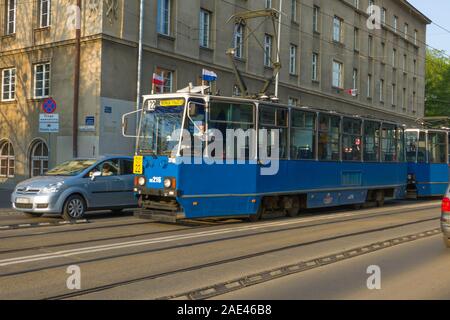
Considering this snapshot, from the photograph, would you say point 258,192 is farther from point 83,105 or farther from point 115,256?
point 83,105

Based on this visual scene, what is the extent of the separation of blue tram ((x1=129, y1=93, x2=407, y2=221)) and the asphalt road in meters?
0.61

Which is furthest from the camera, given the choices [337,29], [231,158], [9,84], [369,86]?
[369,86]

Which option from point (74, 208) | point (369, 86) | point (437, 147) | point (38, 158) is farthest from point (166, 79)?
point (369, 86)

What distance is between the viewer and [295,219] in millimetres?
14547

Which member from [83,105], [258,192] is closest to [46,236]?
[258,192]

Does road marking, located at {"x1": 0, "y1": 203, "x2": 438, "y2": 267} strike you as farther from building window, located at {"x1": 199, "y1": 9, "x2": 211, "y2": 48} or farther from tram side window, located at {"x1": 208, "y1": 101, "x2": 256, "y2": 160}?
building window, located at {"x1": 199, "y1": 9, "x2": 211, "y2": 48}

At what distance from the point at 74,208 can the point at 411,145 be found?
15.8 metres

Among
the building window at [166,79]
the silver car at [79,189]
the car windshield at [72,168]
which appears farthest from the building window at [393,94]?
the car windshield at [72,168]

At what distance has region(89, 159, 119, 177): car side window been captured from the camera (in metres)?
14.2

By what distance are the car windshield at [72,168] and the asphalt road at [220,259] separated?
3.78 ft

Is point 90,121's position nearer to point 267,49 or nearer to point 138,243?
point 138,243

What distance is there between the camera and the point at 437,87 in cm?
6112
